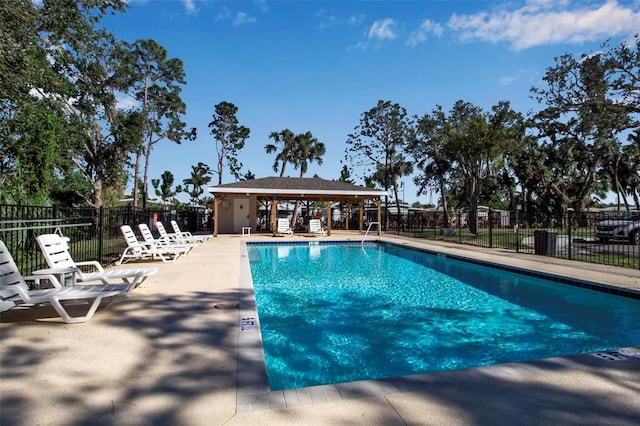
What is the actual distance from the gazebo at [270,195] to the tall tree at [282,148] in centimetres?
922

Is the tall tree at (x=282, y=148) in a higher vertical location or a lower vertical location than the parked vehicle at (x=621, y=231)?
higher

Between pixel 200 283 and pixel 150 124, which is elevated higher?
pixel 150 124

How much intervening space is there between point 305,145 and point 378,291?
24.8 m

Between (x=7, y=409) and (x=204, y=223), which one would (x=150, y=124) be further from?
(x=7, y=409)

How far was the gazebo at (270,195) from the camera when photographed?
18469mm

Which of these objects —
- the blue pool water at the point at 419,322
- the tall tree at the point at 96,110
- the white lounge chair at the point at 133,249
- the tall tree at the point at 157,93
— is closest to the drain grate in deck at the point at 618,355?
the blue pool water at the point at 419,322

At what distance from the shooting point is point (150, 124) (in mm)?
29688

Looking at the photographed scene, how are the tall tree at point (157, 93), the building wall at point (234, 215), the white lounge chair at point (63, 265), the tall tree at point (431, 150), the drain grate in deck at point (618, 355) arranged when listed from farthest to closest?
the tall tree at point (157, 93), the tall tree at point (431, 150), the building wall at point (234, 215), the white lounge chair at point (63, 265), the drain grate in deck at point (618, 355)

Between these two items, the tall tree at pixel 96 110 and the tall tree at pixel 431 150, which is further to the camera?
the tall tree at pixel 431 150

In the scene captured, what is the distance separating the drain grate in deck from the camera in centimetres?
321

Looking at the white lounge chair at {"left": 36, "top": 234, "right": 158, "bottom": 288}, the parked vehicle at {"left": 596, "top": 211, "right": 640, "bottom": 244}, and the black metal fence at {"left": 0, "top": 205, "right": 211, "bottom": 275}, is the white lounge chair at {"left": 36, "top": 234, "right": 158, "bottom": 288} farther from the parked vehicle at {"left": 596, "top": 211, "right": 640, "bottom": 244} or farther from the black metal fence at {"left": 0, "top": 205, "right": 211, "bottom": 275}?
the parked vehicle at {"left": 596, "top": 211, "right": 640, "bottom": 244}

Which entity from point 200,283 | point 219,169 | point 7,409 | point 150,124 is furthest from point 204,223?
point 7,409

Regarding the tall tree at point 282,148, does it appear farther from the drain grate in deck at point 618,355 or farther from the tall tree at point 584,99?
the drain grate in deck at point 618,355

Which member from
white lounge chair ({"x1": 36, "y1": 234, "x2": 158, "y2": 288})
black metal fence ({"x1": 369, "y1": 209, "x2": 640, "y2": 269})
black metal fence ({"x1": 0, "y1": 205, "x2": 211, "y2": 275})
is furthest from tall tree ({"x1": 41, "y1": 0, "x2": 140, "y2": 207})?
black metal fence ({"x1": 369, "y1": 209, "x2": 640, "y2": 269})
